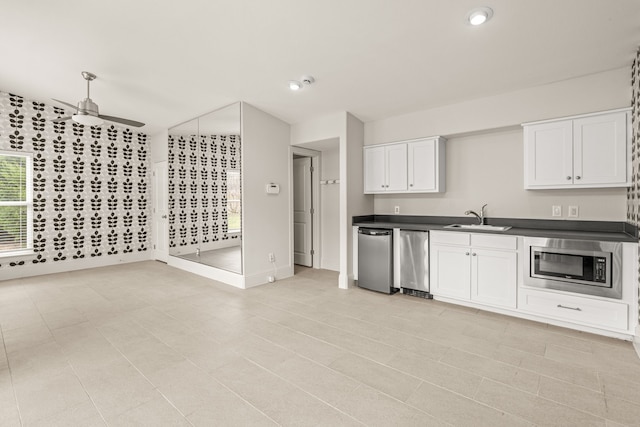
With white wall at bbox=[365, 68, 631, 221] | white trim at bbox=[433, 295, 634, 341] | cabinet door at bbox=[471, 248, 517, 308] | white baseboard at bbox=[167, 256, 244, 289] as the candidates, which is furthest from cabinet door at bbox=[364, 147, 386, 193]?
white baseboard at bbox=[167, 256, 244, 289]

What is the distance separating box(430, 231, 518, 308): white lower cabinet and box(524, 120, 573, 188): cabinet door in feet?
2.42

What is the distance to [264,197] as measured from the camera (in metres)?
4.73

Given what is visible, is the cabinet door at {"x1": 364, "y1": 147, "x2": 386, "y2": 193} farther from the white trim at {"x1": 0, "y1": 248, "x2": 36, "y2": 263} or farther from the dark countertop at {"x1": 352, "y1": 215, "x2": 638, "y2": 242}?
the white trim at {"x1": 0, "y1": 248, "x2": 36, "y2": 263}

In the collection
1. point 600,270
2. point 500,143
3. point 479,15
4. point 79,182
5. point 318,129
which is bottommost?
point 600,270

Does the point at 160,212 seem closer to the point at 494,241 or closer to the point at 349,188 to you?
the point at 349,188

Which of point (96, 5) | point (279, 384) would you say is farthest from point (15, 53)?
point (279, 384)

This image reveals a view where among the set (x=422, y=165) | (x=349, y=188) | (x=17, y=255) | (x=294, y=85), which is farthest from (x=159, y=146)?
(x=422, y=165)

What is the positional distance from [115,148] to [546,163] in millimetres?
7306

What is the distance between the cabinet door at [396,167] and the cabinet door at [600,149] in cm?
185

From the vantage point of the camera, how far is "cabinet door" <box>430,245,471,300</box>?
3.52m

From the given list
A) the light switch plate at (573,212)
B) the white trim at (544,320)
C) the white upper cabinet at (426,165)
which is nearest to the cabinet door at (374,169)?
the white upper cabinet at (426,165)

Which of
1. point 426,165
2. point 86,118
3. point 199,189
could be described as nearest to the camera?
point 86,118

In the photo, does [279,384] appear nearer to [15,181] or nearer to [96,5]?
[96,5]

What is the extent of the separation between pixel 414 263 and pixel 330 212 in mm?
2056
